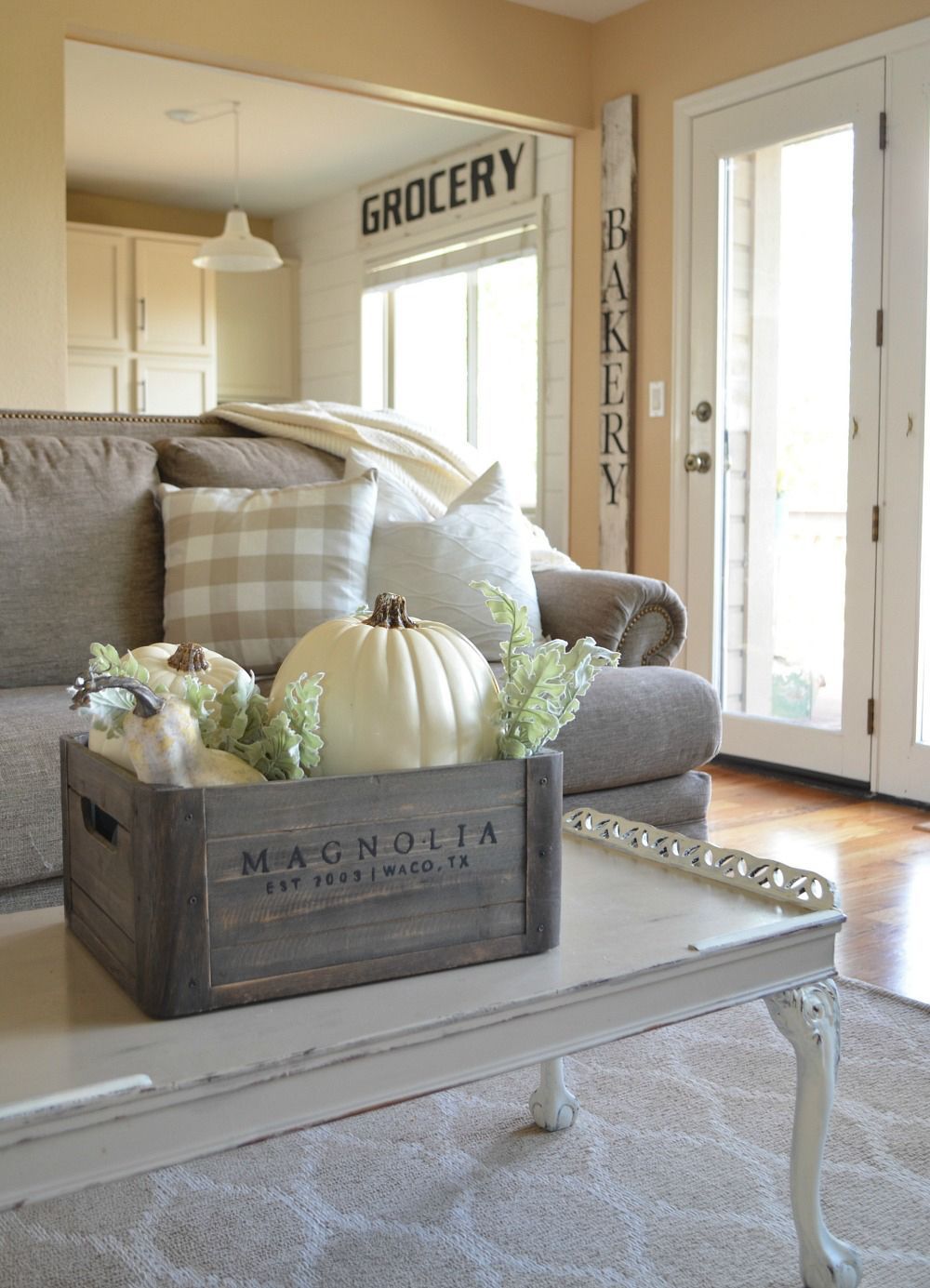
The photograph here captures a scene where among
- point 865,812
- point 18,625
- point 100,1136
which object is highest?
point 18,625

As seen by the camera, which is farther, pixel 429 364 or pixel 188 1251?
pixel 429 364

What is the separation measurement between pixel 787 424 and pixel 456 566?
1.86 m

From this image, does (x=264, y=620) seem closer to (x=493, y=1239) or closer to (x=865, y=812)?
(x=493, y=1239)

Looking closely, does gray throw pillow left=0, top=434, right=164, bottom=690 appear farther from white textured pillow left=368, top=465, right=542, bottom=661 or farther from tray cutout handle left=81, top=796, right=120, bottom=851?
tray cutout handle left=81, top=796, right=120, bottom=851

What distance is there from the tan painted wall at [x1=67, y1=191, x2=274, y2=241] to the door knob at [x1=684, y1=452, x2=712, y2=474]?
431cm

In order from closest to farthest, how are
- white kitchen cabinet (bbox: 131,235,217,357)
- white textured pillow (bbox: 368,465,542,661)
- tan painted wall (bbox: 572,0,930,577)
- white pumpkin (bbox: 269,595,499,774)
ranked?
white pumpkin (bbox: 269,595,499,774) < white textured pillow (bbox: 368,465,542,661) < tan painted wall (bbox: 572,0,930,577) < white kitchen cabinet (bbox: 131,235,217,357)

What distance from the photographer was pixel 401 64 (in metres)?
4.25

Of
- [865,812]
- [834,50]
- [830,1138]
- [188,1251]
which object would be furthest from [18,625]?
[834,50]

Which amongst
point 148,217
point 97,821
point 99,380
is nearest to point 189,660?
point 97,821

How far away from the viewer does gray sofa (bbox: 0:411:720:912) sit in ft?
7.57

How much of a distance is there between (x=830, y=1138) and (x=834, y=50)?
10.6 ft

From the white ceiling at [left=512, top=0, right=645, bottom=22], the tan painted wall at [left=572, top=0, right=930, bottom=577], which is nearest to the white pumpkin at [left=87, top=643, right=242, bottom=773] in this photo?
the tan painted wall at [left=572, top=0, right=930, bottom=577]

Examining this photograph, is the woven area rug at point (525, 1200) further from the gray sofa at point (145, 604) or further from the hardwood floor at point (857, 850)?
the gray sofa at point (145, 604)

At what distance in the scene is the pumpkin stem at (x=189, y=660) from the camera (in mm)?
1197
